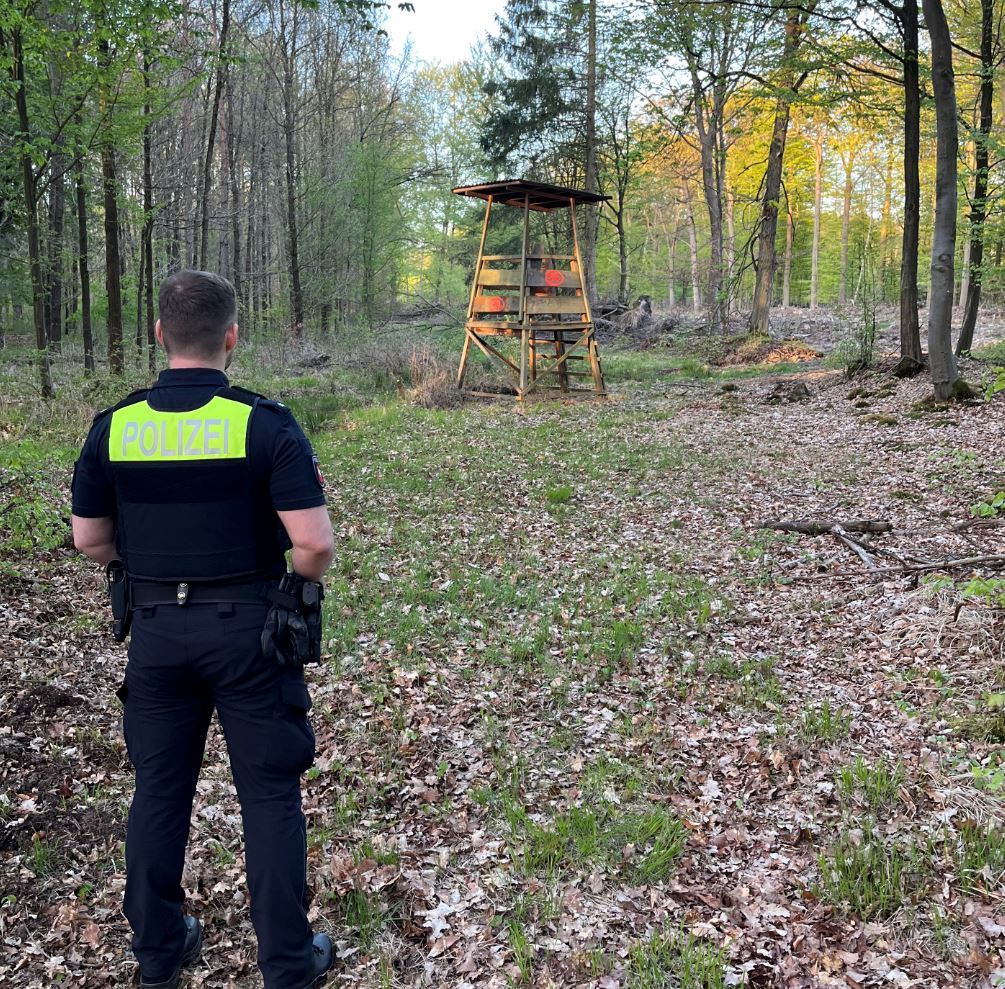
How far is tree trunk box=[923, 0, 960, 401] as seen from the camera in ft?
36.5

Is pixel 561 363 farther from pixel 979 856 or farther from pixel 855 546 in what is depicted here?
pixel 979 856

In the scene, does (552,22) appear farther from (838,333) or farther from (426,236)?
(838,333)

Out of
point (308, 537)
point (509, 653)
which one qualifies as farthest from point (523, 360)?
point (308, 537)

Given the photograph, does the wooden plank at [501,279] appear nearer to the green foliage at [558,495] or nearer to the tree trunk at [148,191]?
the tree trunk at [148,191]

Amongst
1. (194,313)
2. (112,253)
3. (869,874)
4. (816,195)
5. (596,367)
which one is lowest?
(869,874)

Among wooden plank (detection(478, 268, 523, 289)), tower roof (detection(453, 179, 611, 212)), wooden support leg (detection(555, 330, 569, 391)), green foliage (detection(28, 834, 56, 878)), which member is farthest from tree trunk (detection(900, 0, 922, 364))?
green foliage (detection(28, 834, 56, 878))

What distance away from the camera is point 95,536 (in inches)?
106

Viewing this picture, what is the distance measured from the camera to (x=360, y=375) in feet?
60.6

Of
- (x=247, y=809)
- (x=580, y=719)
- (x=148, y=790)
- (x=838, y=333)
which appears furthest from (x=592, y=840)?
(x=838, y=333)

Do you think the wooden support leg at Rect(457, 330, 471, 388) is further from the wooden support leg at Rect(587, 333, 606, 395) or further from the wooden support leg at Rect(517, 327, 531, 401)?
the wooden support leg at Rect(587, 333, 606, 395)

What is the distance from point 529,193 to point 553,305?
230 centimetres

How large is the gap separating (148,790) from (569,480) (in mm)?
8051

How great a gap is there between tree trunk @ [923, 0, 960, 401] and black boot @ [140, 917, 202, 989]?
12.2 metres

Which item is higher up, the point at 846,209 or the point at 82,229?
the point at 846,209
